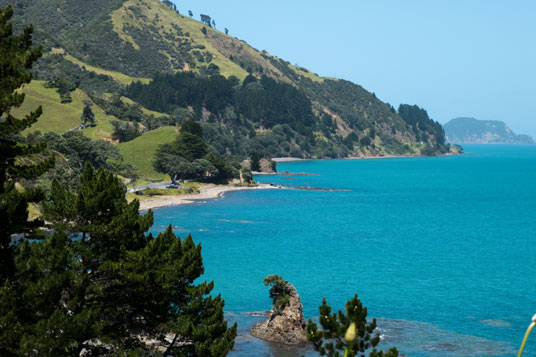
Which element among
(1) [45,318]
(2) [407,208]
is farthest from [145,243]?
(2) [407,208]

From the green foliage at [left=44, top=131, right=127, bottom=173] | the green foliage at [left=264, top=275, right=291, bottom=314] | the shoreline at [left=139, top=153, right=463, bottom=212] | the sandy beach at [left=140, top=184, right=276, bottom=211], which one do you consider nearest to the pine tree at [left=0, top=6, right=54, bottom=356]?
the green foliage at [left=264, top=275, right=291, bottom=314]

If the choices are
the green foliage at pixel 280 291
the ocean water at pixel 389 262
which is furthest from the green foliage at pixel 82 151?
the green foliage at pixel 280 291

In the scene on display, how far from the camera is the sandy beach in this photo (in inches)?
5650

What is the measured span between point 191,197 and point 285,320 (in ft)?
348

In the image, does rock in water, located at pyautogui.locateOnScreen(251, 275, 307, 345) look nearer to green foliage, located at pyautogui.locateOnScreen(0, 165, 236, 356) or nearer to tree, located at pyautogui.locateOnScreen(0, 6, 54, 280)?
green foliage, located at pyautogui.locateOnScreen(0, 165, 236, 356)

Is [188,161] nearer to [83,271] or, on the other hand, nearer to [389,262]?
[389,262]

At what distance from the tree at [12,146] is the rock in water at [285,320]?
29844 millimetres

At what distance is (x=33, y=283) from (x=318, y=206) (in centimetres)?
13164

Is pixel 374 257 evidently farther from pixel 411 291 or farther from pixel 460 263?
pixel 411 291

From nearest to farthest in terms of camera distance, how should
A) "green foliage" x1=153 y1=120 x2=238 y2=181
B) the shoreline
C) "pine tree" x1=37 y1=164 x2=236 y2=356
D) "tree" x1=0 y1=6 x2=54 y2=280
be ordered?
"tree" x1=0 y1=6 x2=54 y2=280 → "pine tree" x1=37 y1=164 x2=236 y2=356 → the shoreline → "green foliage" x1=153 y1=120 x2=238 y2=181

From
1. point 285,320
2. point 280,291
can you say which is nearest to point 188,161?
point 280,291

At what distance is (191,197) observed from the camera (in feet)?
529

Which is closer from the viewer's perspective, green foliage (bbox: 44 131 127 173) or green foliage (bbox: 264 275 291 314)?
green foliage (bbox: 264 275 291 314)

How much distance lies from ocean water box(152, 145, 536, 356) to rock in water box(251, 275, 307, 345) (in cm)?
174
